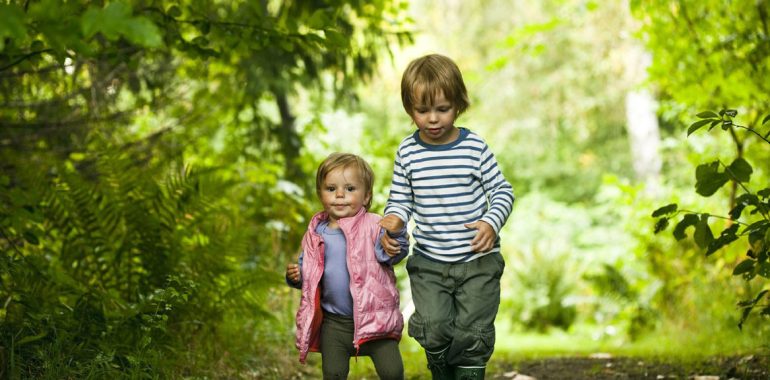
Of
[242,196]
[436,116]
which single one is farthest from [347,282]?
[242,196]

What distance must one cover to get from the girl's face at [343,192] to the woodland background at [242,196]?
2.79ft

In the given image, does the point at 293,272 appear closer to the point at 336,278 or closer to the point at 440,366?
the point at 336,278

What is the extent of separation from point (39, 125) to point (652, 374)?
15.2 ft

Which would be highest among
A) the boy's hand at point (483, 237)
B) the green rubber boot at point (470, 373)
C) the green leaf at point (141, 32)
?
the green leaf at point (141, 32)

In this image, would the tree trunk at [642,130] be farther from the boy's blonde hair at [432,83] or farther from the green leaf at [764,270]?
the boy's blonde hair at [432,83]

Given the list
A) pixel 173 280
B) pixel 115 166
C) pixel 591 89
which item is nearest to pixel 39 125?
pixel 115 166

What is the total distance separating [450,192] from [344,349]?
826 mm

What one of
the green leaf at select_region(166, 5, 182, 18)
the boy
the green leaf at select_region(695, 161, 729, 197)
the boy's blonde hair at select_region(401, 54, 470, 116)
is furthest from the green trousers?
the green leaf at select_region(166, 5, 182, 18)

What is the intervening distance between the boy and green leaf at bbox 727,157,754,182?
41.6 inches

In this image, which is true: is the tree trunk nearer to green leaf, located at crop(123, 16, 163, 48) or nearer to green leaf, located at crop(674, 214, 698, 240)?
green leaf, located at crop(674, 214, 698, 240)

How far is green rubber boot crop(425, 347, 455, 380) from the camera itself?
12.0ft

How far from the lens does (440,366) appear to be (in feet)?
12.2

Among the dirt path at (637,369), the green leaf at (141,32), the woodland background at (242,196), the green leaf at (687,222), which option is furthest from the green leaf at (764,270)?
the green leaf at (141,32)

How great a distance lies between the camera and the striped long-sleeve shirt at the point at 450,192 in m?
3.55
